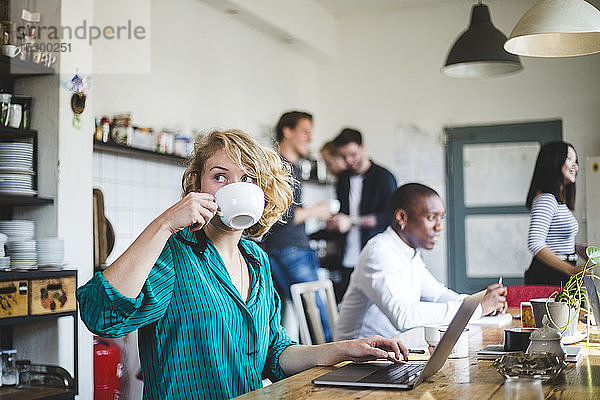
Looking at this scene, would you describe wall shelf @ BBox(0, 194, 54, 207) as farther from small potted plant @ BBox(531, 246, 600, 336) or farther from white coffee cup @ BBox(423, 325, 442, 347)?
small potted plant @ BBox(531, 246, 600, 336)

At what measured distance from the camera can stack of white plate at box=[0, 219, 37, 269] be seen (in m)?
3.20

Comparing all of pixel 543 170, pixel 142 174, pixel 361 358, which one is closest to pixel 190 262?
pixel 361 358

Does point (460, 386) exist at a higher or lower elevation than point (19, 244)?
lower

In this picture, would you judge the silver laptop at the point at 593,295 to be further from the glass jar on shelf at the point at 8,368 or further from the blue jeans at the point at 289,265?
the blue jeans at the point at 289,265

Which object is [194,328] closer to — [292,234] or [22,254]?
[22,254]

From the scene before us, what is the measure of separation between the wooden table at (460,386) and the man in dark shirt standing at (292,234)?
9.05 ft

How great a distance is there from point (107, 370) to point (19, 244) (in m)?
0.82

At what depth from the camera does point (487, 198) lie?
6.22 meters

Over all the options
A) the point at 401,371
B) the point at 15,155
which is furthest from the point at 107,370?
the point at 401,371

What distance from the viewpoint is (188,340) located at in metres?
1.71

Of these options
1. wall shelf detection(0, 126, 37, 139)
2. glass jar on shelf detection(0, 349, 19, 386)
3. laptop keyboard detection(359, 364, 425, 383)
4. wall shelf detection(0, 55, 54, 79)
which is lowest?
glass jar on shelf detection(0, 349, 19, 386)

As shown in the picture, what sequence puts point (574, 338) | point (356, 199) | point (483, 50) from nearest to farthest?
1. point (574, 338)
2. point (483, 50)
3. point (356, 199)

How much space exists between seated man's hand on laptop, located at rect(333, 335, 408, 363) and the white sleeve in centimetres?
95

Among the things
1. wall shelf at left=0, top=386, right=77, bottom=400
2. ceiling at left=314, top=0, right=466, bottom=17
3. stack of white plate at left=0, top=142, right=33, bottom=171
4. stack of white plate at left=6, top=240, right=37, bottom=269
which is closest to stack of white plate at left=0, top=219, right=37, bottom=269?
stack of white plate at left=6, top=240, right=37, bottom=269
